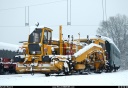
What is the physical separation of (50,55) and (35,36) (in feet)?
6.25

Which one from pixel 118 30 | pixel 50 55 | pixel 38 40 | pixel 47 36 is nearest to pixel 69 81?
pixel 50 55

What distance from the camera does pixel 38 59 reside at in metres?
16.8

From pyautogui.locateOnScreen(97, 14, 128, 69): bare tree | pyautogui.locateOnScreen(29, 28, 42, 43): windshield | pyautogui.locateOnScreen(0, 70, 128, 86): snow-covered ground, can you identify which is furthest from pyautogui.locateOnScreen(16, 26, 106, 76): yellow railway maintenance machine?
pyautogui.locateOnScreen(97, 14, 128, 69): bare tree

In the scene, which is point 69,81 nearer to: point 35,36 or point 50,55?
point 50,55

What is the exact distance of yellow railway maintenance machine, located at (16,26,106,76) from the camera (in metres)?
16.3

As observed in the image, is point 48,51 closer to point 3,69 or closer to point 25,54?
point 25,54

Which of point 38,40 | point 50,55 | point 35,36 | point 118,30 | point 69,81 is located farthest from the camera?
point 118,30

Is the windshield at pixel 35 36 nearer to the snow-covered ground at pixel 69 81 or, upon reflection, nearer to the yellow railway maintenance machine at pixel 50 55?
the yellow railway maintenance machine at pixel 50 55

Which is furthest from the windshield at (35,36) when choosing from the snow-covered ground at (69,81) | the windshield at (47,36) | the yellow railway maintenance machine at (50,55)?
the snow-covered ground at (69,81)

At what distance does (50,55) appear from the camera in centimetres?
1633

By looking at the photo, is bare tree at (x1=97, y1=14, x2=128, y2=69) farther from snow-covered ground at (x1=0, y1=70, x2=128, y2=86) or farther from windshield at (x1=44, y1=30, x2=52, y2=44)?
snow-covered ground at (x1=0, y1=70, x2=128, y2=86)

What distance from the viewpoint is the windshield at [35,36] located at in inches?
688

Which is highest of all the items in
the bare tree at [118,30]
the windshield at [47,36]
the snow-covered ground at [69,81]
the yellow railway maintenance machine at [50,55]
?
the bare tree at [118,30]

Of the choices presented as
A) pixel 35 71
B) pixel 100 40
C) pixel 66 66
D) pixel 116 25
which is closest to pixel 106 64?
pixel 100 40
